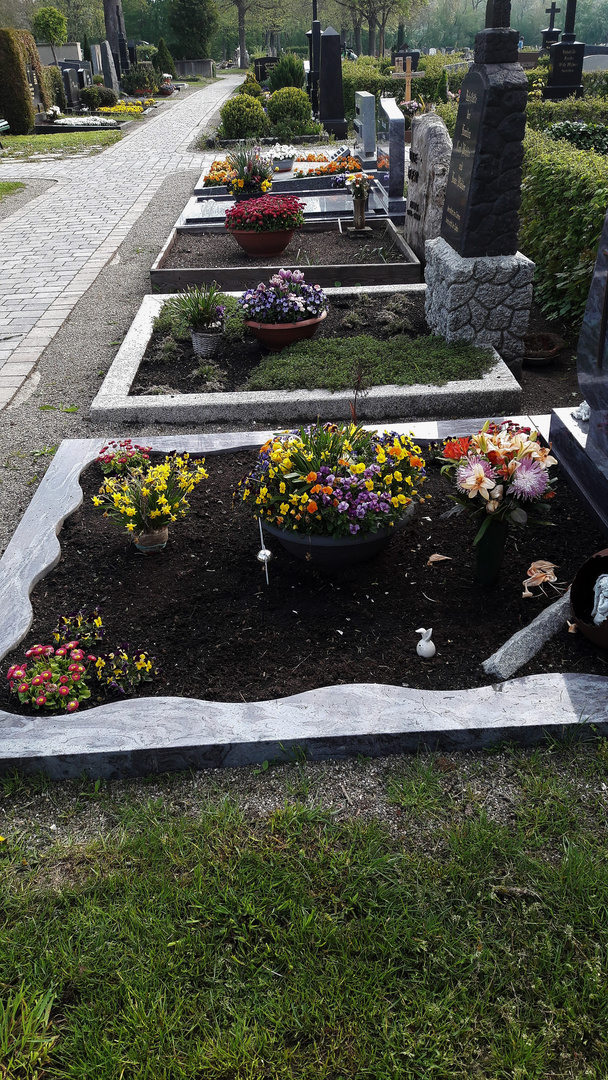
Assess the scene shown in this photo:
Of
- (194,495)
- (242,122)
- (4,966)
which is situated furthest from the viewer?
(242,122)

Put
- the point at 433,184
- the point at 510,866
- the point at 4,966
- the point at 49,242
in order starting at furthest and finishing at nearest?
the point at 49,242, the point at 433,184, the point at 510,866, the point at 4,966

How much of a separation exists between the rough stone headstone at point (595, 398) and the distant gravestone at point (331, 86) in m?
16.8

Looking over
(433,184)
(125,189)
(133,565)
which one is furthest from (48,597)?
(125,189)

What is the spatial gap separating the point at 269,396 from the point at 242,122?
1616 cm

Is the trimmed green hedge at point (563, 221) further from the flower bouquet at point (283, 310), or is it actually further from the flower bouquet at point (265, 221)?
the flower bouquet at point (265, 221)

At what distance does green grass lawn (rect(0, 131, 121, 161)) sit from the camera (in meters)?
19.3

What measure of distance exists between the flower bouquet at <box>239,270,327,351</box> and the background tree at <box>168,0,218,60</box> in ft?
175

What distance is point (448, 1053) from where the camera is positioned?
2.04m

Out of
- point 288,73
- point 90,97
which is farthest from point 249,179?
point 90,97

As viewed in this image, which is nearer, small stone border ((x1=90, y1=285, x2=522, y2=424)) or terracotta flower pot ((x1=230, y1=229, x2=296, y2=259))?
small stone border ((x1=90, y1=285, x2=522, y2=424))

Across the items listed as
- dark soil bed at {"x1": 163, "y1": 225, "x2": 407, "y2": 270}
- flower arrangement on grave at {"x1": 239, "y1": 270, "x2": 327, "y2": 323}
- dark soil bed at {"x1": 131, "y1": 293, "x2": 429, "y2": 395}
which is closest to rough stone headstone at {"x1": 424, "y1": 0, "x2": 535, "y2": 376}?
dark soil bed at {"x1": 131, "y1": 293, "x2": 429, "y2": 395}

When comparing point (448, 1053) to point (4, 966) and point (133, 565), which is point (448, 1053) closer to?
point (4, 966)

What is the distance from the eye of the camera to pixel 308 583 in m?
3.70

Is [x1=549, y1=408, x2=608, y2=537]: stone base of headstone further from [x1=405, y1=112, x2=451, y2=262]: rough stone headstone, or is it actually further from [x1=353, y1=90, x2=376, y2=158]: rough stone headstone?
[x1=353, y1=90, x2=376, y2=158]: rough stone headstone
